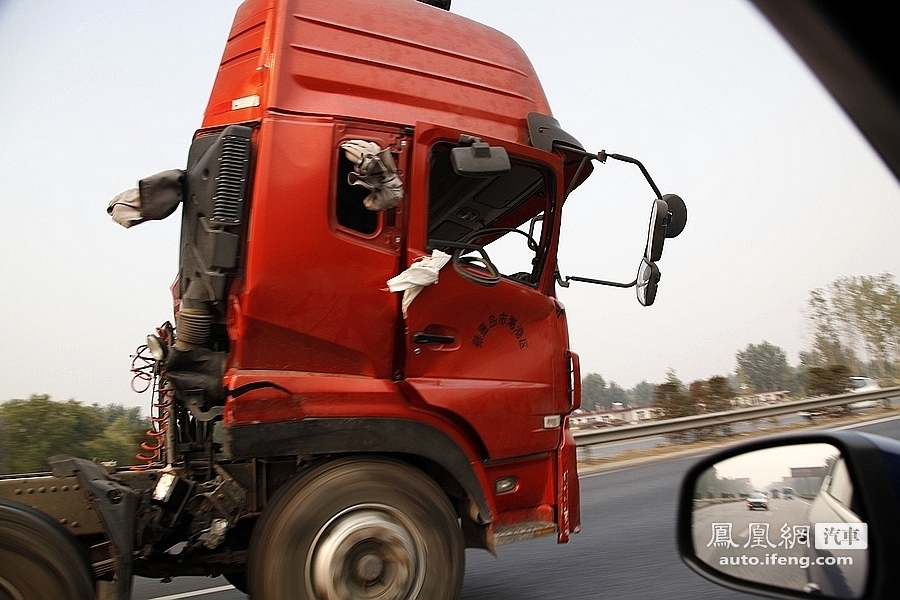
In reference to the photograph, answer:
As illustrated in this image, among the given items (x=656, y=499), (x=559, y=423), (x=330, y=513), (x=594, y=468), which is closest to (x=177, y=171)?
(x=330, y=513)

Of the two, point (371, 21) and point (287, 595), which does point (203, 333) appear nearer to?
point (287, 595)

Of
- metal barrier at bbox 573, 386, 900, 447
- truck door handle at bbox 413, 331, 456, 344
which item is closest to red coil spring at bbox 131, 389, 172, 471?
truck door handle at bbox 413, 331, 456, 344

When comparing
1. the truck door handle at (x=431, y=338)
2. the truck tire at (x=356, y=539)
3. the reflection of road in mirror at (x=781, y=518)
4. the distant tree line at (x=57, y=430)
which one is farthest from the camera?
the distant tree line at (x=57, y=430)

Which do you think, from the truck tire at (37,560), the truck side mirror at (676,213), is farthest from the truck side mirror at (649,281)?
the truck tire at (37,560)

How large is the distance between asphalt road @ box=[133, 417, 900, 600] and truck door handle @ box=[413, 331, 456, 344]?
5.59 ft

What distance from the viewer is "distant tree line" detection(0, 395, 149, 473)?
7.95m

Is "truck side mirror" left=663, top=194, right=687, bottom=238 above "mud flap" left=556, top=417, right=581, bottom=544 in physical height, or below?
above

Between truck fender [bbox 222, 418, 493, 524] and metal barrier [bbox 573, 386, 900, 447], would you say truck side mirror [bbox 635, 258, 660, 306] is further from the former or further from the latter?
metal barrier [bbox 573, 386, 900, 447]

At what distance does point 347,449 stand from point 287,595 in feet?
2.22

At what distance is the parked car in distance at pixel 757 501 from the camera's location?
2086 mm

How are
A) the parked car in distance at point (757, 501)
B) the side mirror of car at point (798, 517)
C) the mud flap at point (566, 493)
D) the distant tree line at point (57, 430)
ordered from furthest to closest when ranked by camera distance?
1. the distant tree line at point (57, 430)
2. the mud flap at point (566, 493)
3. the parked car in distance at point (757, 501)
4. the side mirror of car at point (798, 517)

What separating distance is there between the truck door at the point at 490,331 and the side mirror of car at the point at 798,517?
1.69 m

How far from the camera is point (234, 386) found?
3287mm

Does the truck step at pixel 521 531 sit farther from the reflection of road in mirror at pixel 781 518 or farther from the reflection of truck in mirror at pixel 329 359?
the reflection of road in mirror at pixel 781 518
